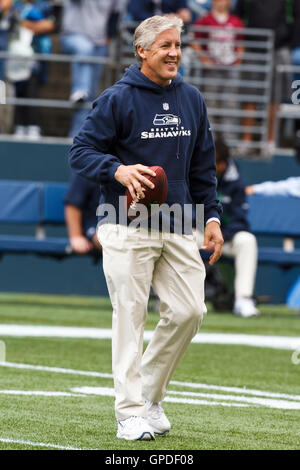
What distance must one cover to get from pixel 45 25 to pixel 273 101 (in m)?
3.43

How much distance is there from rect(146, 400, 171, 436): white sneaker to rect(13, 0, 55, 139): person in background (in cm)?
1008

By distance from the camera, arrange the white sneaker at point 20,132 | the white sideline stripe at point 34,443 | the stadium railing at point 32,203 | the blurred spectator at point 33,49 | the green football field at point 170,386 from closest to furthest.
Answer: the white sideline stripe at point 34,443
the green football field at point 170,386
the stadium railing at point 32,203
the blurred spectator at point 33,49
the white sneaker at point 20,132

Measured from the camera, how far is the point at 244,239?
517 inches

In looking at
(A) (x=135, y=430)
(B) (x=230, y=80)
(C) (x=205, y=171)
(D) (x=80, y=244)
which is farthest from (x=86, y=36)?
(A) (x=135, y=430)

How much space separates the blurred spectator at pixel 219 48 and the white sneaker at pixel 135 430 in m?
10.4

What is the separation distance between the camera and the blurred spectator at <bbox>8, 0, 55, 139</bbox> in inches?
599

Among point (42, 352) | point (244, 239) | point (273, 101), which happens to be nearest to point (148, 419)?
point (42, 352)

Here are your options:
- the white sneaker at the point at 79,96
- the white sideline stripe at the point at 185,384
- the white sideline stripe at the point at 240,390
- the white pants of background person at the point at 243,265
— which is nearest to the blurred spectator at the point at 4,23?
the white sneaker at the point at 79,96

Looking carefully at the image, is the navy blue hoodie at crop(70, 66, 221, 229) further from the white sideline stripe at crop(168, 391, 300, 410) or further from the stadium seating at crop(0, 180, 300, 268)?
the stadium seating at crop(0, 180, 300, 268)

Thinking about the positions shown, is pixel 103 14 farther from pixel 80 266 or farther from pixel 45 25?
pixel 80 266

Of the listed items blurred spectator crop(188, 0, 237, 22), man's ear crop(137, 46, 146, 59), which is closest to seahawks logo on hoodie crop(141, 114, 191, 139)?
man's ear crop(137, 46, 146, 59)

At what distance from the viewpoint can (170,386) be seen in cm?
766

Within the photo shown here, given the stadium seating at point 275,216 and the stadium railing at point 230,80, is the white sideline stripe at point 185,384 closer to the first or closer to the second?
the stadium seating at point 275,216

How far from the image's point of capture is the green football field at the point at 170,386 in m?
5.64
